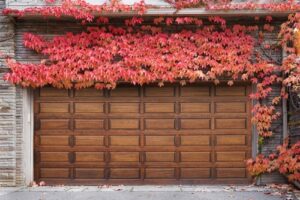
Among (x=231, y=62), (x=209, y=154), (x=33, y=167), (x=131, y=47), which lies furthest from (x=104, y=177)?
(x=231, y=62)

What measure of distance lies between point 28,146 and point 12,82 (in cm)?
156

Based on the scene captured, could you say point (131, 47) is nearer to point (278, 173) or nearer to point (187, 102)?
point (187, 102)

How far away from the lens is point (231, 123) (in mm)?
9367

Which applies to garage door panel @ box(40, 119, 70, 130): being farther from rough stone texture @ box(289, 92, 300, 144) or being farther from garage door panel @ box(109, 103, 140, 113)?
rough stone texture @ box(289, 92, 300, 144)

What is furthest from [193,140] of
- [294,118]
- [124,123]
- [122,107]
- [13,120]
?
[13,120]

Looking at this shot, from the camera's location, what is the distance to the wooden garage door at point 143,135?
9359mm

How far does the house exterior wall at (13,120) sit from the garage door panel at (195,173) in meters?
1.40

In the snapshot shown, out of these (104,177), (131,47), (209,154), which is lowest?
(104,177)

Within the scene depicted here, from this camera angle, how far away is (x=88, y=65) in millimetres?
8945

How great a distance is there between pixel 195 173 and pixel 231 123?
1.48 meters

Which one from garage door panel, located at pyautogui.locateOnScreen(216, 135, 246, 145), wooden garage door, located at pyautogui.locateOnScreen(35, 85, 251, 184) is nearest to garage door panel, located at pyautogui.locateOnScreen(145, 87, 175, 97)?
wooden garage door, located at pyautogui.locateOnScreen(35, 85, 251, 184)

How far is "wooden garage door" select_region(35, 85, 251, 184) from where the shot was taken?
9.36 metres

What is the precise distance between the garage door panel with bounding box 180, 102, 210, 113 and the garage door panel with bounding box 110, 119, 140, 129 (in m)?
1.14

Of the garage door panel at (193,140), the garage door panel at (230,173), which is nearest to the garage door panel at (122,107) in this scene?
the garage door panel at (193,140)
